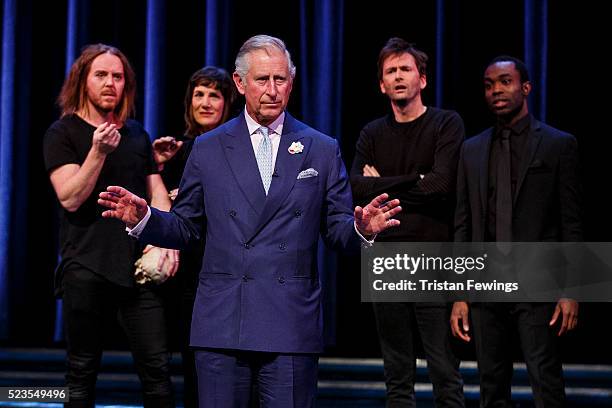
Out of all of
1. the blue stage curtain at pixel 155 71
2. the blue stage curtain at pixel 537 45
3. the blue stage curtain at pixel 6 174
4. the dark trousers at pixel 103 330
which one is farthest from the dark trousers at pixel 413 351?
the blue stage curtain at pixel 6 174

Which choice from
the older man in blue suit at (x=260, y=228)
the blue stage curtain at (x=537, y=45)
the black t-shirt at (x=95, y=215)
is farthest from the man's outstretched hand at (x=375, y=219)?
the blue stage curtain at (x=537, y=45)

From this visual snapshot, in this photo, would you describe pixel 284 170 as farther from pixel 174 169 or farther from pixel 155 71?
pixel 155 71

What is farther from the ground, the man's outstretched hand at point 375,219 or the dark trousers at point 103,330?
the man's outstretched hand at point 375,219

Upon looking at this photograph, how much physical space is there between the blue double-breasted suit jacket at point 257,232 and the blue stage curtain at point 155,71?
330 cm

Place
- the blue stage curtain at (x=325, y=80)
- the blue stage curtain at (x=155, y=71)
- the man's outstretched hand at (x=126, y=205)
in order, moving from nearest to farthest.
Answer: the man's outstretched hand at (x=126, y=205)
the blue stage curtain at (x=325, y=80)
the blue stage curtain at (x=155, y=71)

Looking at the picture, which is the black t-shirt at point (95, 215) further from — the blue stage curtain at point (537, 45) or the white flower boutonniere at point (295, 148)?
the blue stage curtain at point (537, 45)

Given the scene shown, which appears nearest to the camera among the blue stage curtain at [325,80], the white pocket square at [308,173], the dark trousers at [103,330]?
the white pocket square at [308,173]

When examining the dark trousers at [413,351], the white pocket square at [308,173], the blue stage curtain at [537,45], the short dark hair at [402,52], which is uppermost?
the blue stage curtain at [537,45]

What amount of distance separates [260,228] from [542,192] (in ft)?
4.42

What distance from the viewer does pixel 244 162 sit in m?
2.06

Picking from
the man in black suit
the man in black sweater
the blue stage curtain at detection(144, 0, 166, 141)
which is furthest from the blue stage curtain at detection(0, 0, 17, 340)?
the man in black suit

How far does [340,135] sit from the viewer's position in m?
5.11

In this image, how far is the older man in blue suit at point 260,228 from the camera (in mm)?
1953

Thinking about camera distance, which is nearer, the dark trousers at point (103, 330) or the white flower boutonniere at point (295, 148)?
the white flower boutonniere at point (295, 148)
